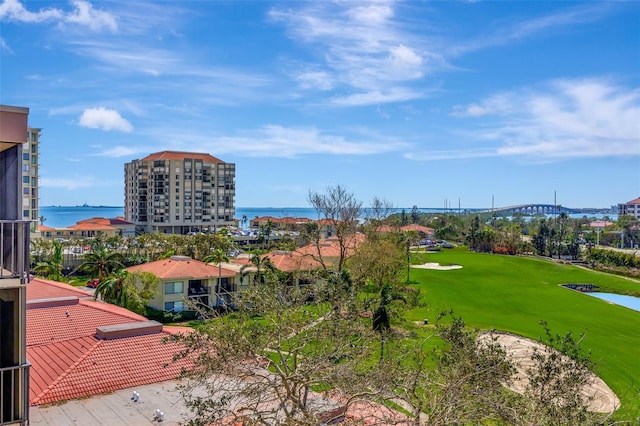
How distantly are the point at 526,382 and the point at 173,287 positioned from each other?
27741 millimetres

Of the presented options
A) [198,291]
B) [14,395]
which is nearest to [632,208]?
[198,291]

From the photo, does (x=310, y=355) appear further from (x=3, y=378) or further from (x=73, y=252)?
(x=73, y=252)

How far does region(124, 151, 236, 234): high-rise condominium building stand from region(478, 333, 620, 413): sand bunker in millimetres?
88171

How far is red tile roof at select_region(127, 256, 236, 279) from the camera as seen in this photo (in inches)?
1635

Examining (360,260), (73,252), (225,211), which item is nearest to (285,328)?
(360,260)

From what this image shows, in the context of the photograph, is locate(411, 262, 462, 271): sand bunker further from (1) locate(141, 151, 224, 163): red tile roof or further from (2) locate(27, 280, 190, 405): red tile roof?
(1) locate(141, 151, 224, 163): red tile roof

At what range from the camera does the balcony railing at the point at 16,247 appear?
8875mm

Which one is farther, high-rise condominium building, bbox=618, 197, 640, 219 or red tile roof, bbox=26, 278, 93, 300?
high-rise condominium building, bbox=618, 197, 640, 219

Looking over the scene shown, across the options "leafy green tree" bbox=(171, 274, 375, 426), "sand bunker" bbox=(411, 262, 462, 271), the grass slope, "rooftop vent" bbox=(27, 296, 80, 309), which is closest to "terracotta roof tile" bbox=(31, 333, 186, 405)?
"leafy green tree" bbox=(171, 274, 375, 426)

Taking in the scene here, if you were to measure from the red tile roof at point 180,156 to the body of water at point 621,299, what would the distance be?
274ft

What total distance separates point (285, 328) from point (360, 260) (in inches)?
1246

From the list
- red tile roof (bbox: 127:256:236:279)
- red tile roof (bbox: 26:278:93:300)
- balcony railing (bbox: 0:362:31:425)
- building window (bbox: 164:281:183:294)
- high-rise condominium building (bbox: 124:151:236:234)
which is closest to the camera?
balcony railing (bbox: 0:362:31:425)

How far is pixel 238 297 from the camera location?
1525 cm

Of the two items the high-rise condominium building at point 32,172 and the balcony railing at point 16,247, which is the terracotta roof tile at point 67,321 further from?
the high-rise condominium building at point 32,172
